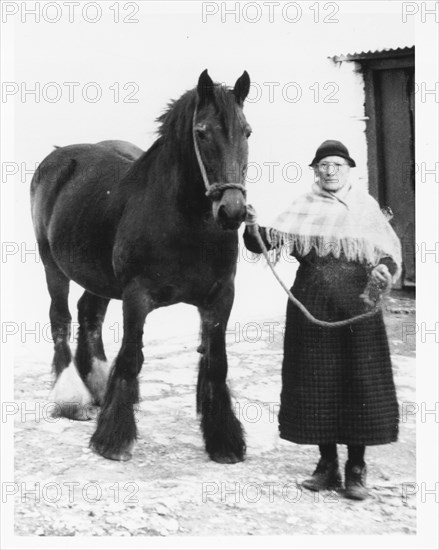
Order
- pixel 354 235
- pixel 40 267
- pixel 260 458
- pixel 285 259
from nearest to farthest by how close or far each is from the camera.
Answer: pixel 354 235, pixel 285 259, pixel 260 458, pixel 40 267

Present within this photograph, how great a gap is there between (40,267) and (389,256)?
230 cm

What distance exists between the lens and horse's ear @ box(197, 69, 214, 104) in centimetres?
291

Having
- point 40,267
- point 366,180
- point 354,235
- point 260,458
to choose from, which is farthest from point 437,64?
point 40,267

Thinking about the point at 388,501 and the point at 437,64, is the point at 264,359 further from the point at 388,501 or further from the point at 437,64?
the point at 437,64

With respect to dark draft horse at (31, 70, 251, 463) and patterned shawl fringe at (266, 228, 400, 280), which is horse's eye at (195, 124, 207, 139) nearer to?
dark draft horse at (31, 70, 251, 463)

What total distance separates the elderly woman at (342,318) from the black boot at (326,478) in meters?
0.08

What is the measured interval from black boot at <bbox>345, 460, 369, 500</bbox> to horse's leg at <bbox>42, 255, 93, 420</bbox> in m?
1.65

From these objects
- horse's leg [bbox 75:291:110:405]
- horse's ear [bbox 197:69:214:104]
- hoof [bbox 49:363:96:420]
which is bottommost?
hoof [bbox 49:363:96:420]

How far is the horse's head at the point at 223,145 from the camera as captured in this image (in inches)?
109

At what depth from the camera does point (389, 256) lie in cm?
288

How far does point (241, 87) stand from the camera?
9.82ft

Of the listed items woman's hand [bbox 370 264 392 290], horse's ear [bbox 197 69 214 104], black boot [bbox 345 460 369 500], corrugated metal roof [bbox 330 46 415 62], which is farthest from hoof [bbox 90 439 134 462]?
corrugated metal roof [bbox 330 46 415 62]

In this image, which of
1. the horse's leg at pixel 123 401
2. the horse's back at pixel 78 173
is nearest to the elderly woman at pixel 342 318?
the horse's leg at pixel 123 401

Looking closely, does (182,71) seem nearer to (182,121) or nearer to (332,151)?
(182,121)
